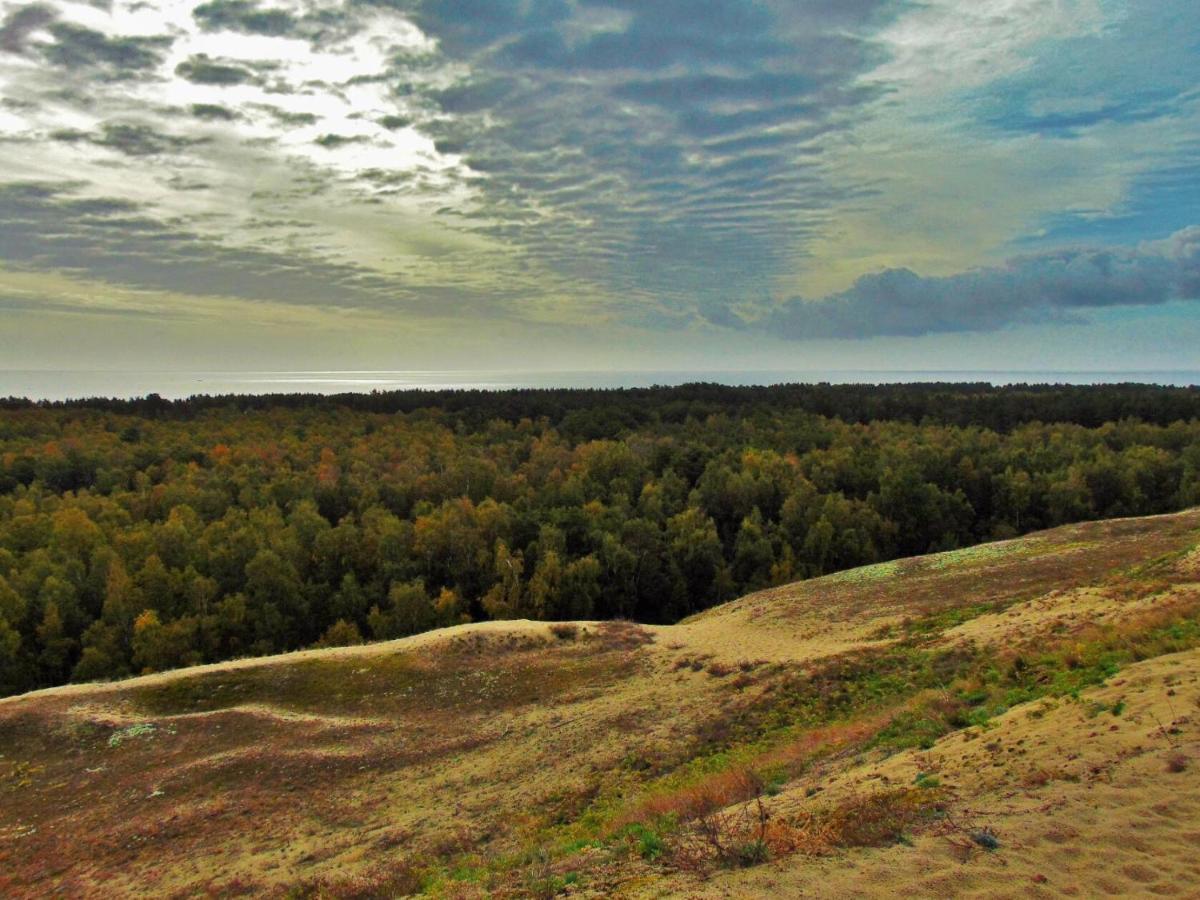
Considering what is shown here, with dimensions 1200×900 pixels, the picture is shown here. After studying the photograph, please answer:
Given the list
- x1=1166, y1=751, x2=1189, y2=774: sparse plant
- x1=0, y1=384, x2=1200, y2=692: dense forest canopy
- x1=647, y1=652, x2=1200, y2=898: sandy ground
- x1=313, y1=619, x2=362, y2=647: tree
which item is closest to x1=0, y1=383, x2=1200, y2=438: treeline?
x1=0, y1=384, x2=1200, y2=692: dense forest canopy

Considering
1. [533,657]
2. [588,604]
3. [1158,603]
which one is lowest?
[588,604]

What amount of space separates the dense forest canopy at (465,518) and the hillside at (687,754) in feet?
74.1

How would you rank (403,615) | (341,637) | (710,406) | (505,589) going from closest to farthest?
(341,637) → (403,615) → (505,589) → (710,406)

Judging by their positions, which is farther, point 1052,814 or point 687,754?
point 687,754

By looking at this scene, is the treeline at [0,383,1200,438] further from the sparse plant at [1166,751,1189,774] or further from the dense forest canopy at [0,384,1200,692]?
the sparse plant at [1166,751,1189,774]

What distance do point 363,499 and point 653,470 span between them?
3536 centimetres

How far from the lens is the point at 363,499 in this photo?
255 feet

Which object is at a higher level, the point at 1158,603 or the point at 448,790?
the point at 1158,603

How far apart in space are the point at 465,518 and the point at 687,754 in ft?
167

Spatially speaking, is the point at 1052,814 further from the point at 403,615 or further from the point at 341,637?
the point at 403,615

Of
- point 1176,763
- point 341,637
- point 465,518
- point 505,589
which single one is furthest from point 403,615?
point 1176,763

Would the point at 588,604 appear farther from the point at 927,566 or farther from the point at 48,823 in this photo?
the point at 48,823

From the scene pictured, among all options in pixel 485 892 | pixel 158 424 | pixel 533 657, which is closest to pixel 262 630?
pixel 533 657

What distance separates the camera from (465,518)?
2749 inches
